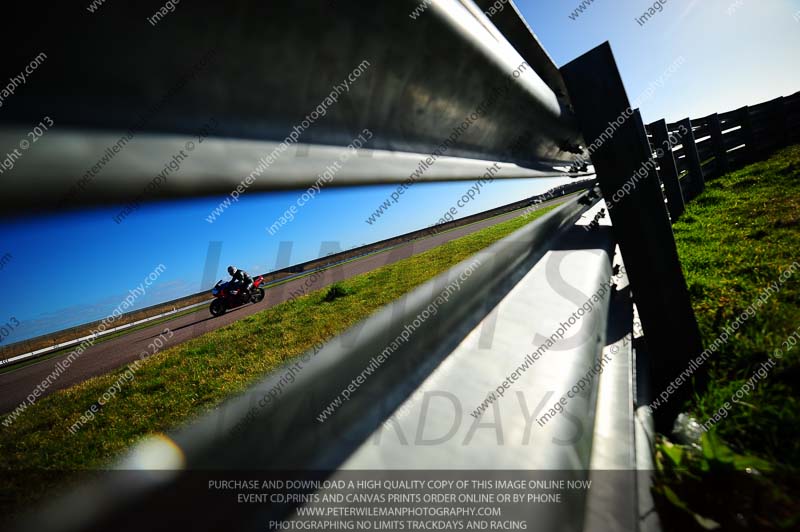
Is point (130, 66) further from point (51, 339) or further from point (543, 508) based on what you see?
point (51, 339)

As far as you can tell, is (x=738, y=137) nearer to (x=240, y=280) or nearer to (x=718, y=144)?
(x=718, y=144)

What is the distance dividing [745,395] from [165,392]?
4.36 meters

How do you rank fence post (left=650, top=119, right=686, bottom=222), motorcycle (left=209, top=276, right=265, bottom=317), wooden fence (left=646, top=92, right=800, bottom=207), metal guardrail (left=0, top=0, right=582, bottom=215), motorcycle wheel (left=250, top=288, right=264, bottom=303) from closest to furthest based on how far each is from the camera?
metal guardrail (left=0, top=0, right=582, bottom=215)
fence post (left=650, top=119, right=686, bottom=222)
wooden fence (left=646, top=92, right=800, bottom=207)
motorcycle (left=209, top=276, right=265, bottom=317)
motorcycle wheel (left=250, top=288, right=264, bottom=303)

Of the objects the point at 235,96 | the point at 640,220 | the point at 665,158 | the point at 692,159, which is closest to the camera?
the point at 235,96

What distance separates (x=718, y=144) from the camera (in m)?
6.03

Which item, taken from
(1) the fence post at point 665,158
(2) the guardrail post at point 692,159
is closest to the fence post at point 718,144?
(2) the guardrail post at point 692,159

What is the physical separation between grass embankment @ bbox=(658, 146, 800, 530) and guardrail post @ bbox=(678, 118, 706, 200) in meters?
2.11

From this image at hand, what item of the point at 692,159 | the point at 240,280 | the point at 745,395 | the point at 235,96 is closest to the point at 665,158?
the point at 692,159

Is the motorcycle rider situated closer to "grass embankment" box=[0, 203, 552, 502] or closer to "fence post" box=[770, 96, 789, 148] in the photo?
"grass embankment" box=[0, 203, 552, 502]

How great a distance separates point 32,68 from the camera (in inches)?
8.9

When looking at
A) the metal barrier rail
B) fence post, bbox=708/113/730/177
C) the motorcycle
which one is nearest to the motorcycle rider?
the motorcycle

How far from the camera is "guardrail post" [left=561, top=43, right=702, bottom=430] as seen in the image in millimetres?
1013

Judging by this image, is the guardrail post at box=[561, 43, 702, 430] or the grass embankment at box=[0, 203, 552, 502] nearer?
the guardrail post at box=[561, 43, 702, 430]

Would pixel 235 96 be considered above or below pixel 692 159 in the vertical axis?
below
